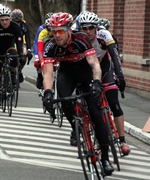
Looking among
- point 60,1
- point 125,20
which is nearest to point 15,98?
point 125,20

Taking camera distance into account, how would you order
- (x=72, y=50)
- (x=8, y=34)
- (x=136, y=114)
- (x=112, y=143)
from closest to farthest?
(x=72, y=50)
(x=112, y=143)
(x=8, y=34)
(x=136, y=114)

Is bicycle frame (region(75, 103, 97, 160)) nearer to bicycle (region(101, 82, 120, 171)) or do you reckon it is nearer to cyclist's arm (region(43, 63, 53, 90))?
cyclist's arm (region(43, 63, 53, 90))

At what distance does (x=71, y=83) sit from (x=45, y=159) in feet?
4.59

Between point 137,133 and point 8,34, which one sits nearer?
point 137,133

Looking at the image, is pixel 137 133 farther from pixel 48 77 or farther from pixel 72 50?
pixel 48 77

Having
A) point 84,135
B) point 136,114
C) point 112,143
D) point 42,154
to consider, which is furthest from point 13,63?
point 84,135

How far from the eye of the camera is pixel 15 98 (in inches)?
529

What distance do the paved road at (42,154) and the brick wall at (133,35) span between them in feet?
16.5

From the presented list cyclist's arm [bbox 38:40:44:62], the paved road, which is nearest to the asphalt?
the paved road

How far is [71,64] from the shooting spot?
6965 mm

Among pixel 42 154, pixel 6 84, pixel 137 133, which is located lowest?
pixel 137 133

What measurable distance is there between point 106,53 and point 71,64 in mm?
1367

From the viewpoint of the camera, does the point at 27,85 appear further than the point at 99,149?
Yes

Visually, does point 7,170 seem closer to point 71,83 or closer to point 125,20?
point 71,83
